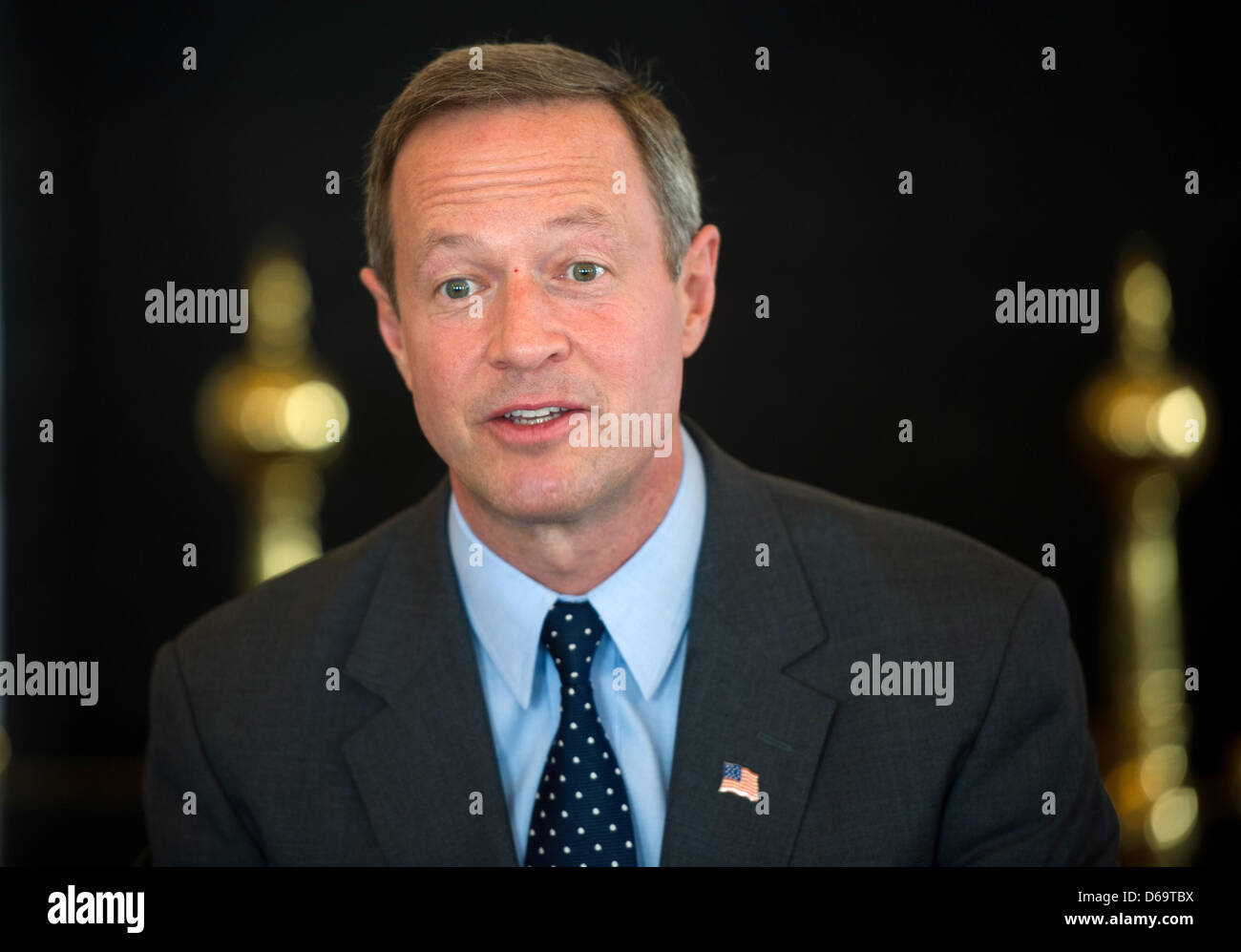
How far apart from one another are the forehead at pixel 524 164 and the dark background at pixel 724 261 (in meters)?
0.21

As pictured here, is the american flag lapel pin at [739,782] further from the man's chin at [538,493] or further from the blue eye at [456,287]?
the blue eye at [456,287]

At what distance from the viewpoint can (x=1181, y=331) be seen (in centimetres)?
220

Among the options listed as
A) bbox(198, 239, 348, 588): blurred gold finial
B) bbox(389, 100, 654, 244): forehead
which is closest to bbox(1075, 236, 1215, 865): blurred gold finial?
bbox(389, 100, 654, 244): forehead

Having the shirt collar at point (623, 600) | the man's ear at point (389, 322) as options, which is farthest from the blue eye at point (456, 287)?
the shirt collar at point (623, 600)

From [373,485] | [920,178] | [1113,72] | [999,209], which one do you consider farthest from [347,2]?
[1113,72]

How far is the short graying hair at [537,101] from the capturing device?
202 cm

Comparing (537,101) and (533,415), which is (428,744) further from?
(537,101)

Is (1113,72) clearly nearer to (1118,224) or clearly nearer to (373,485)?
(1118,224)

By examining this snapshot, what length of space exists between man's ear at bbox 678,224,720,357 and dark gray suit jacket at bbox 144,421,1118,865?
201 mm

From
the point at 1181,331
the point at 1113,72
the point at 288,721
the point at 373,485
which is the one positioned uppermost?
the point at 1113,72

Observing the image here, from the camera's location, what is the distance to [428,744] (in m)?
2.03

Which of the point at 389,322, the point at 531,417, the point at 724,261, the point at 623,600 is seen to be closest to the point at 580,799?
the point at 623,600

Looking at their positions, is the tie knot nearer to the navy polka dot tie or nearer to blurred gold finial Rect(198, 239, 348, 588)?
the navy polka dot tie
